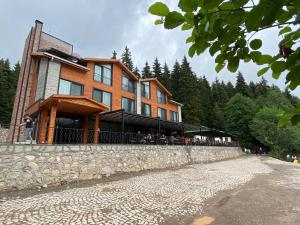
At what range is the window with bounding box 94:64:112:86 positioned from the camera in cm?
1977

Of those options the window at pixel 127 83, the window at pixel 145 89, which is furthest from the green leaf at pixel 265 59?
the window at pixel 145 89

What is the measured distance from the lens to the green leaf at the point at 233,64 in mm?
1446

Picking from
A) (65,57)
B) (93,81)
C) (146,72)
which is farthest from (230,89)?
(65,57)

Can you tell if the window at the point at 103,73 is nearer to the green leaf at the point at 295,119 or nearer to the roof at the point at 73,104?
the roof at the point at 73,104

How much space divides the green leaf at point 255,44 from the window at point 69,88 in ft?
54.9

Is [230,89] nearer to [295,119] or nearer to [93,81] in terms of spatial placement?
[93,81]

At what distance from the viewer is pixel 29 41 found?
63.5 ft

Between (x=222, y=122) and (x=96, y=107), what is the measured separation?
3791cm

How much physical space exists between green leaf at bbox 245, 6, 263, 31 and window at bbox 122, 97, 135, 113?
20.8 meters

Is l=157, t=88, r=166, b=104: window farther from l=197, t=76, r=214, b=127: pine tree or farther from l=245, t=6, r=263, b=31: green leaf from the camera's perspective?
l=245, t=6, r=263, b=31: green leaf

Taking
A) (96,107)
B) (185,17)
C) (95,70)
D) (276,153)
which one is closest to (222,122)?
(276,153)

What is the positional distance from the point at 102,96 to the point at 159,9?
1899 cm

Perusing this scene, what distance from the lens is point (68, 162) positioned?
33.2 ft

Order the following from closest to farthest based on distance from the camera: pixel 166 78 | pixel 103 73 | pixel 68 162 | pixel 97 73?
pixel 68 162
pixel 97 73
pixel 103 73
pixel 166 78
